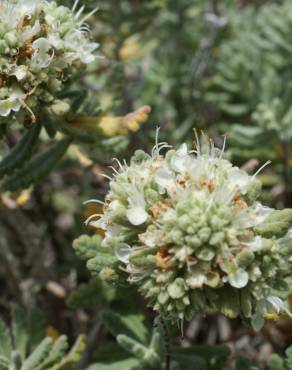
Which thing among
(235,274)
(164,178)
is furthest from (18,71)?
(235,274)

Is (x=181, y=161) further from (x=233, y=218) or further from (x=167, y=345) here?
(x=167, y=345)

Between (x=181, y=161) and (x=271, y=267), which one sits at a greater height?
(x=181, y=161)

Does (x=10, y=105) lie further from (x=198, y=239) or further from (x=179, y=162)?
(x=198, y=239)

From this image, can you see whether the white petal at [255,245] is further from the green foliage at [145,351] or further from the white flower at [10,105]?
the white flower at [10,105]

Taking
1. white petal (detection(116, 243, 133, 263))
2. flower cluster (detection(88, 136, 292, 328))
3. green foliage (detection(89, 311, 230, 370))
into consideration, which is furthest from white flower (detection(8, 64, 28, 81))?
green foliage (detection(89, 311, 230, 370))

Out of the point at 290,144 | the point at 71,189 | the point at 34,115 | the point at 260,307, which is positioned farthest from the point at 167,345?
the point at 71,189

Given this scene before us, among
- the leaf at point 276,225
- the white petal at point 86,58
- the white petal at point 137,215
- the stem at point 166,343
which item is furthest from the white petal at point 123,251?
the white petal at point 86,58

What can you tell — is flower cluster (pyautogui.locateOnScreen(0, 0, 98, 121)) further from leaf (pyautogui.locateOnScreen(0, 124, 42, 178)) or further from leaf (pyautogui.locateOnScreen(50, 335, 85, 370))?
leaf (pyautogui.locateOnScreen(50, 335, 85, 370))
